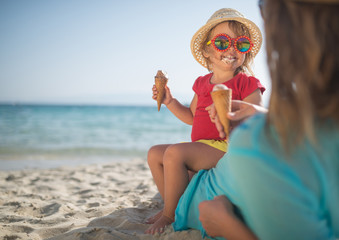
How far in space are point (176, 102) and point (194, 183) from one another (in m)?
1.17

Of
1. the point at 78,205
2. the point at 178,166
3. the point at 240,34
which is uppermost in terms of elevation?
the point at 240,34

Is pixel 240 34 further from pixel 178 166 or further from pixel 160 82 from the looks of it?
pixel 178 166

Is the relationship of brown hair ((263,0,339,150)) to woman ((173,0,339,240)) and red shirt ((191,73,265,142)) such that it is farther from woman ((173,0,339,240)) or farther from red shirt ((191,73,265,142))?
red shirt ((191,73,265,142))

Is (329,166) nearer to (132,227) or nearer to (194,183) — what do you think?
(194,183)

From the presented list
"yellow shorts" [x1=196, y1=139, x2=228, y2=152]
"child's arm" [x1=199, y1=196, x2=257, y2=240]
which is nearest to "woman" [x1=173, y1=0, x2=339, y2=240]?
"child's arm" [x1=199, y1=196, x2=257, y2=240]

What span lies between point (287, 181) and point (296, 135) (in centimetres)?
20

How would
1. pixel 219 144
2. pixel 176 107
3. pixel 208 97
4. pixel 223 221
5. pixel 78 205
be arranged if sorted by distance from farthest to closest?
1. pixel 78 205
2. pixel 176 107
3. pixel 208 97
4. pixel 219 144
5. pixel 223 221

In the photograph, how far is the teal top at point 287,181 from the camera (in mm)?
1161

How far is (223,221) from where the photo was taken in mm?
1487

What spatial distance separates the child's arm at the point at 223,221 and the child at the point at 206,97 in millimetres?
631

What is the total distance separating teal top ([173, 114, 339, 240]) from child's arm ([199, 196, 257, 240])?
110mm

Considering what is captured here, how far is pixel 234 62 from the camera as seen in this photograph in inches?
109

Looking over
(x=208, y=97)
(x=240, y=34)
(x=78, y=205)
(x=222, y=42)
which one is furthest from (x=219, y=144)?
(x=78, y=205)

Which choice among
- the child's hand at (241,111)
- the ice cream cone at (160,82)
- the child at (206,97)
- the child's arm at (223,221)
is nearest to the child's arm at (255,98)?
the child at (206,97)
